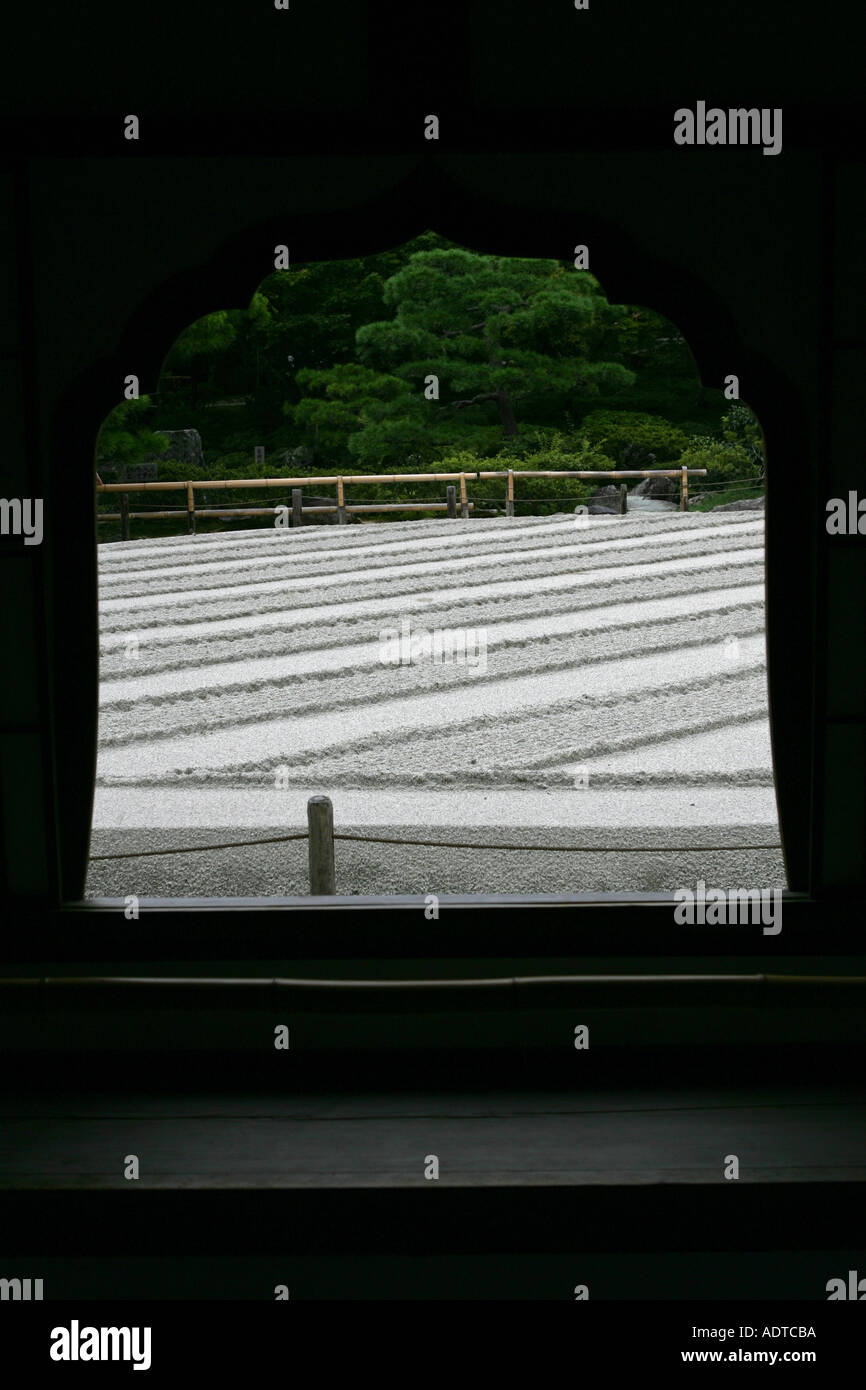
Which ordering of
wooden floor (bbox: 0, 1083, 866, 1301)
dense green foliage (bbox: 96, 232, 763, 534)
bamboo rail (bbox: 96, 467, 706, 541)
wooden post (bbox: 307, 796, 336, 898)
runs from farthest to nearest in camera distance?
dense green foliage (bbox: 96, 232, 763, 534)
bamboo rail (bbox: 96, 467, 706, 541)
wooden post (bbox: 307, 796, 336, 898)
wooden floor (bbox: 0, 1083, 866, 1301)

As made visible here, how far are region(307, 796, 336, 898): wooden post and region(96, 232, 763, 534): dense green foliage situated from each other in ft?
31.4

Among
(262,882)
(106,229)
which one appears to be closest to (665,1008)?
(106,229)

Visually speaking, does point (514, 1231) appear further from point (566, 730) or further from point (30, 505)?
point (566, 730)

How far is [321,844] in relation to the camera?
3.55 m

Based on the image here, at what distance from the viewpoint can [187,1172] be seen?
1.87m

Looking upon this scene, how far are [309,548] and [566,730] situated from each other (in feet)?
19.9

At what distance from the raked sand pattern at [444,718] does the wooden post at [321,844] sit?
1.14 ft

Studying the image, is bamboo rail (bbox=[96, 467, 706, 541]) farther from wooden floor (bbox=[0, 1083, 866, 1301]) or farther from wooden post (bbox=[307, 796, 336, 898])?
wooden floor (bbox=[0, 1083, 866, 1301])

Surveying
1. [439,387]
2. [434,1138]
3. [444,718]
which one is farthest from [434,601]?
[434,1138]

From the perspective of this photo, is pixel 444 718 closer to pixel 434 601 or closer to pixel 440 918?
pixel 434 601

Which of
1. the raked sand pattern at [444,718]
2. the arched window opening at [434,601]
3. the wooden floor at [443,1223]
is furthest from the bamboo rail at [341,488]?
the wooden floor at [443,1223]

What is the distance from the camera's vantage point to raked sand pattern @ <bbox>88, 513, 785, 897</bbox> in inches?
166

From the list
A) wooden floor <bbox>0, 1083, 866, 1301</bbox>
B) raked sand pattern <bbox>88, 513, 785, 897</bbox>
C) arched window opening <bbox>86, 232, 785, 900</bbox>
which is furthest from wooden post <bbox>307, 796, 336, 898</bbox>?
wooden floor <bbox>0, 1083, 866, 1301</bbox>

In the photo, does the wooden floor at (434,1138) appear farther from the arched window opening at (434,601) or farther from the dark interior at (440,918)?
the arched window opening at (434,601)
